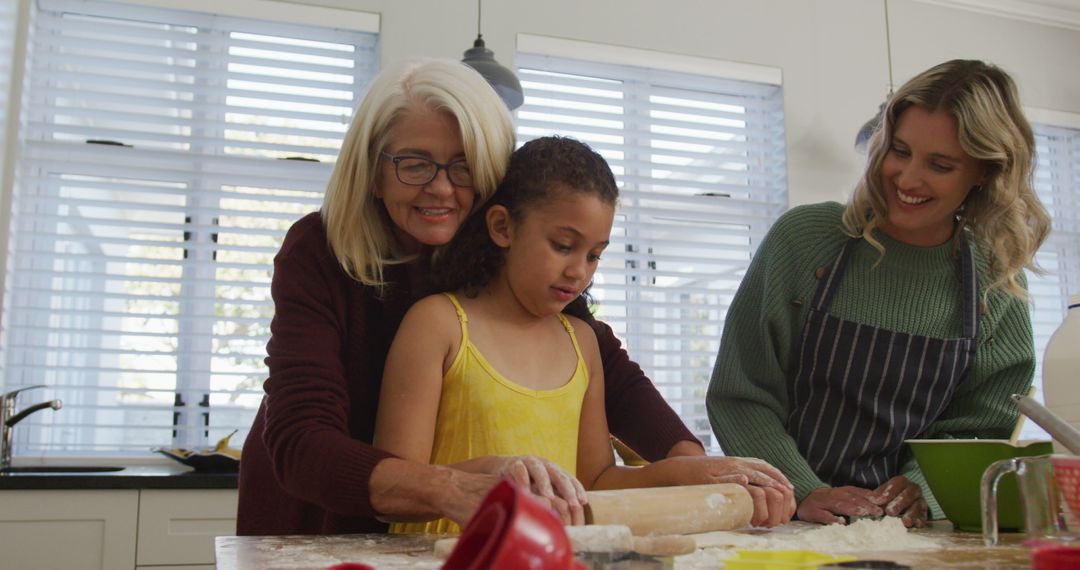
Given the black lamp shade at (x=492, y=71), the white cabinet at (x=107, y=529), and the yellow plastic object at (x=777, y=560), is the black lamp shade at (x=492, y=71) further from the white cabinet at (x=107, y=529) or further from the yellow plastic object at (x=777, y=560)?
the yellow plastic object at (x=777, y=560)

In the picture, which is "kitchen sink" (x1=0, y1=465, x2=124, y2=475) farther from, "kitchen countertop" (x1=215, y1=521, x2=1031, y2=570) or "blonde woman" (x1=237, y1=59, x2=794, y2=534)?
"kitchen countertop" (x1=215, y1=521, x2=1031, y2=570)

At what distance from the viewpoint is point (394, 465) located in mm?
963

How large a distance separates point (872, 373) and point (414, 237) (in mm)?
733

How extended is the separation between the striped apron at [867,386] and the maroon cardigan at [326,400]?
0.30 metres

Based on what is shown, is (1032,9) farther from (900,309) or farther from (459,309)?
(459,309)

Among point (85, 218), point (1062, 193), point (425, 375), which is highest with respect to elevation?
point (1062, 193)

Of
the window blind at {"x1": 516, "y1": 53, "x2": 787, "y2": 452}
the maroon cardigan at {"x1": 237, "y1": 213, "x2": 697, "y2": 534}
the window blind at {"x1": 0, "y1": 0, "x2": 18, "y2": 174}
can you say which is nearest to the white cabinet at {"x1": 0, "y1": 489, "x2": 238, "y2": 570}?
the window blind at {"x1": 0, "y1": 0, "x2": 18, "y2": 174}

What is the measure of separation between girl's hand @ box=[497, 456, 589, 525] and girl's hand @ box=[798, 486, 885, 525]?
521 millimetres

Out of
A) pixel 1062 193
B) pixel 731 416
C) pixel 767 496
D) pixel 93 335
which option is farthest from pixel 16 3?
pixel 1062 193

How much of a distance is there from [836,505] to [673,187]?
111 inches

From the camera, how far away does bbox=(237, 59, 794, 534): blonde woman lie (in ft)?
3.40

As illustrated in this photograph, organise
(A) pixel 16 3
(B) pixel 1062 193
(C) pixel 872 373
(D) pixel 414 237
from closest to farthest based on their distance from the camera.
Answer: (D) pixel 414 237 < (C) pixel 872 373 < (A) pixel 16 3 < (B) pixel 1062 193

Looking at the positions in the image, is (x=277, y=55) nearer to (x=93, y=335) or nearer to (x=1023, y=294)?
(x=93, y=335)

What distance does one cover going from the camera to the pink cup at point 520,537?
0.45 meters
